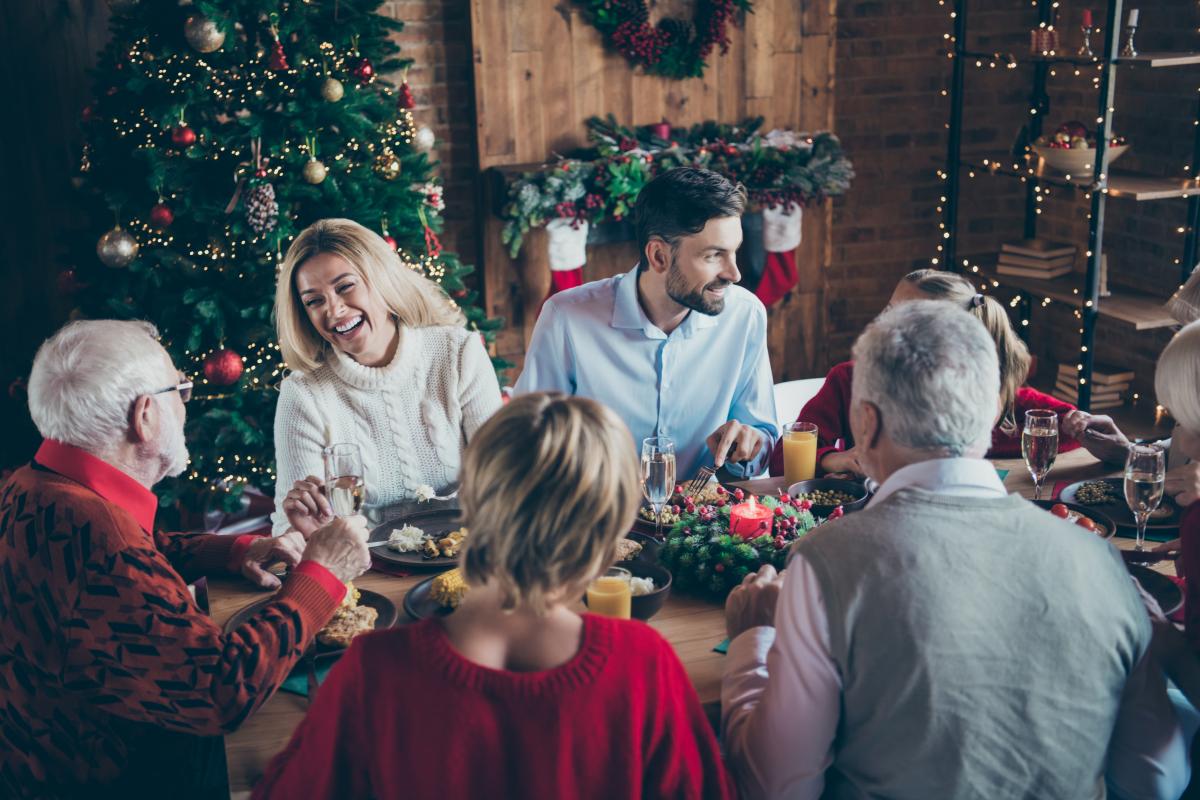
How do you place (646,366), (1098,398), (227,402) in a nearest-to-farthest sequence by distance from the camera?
(646,366)
(227,402)
(1098,398)

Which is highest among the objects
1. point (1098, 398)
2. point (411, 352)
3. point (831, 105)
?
point (831, 105)

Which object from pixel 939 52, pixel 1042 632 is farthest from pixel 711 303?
pixel 939 52

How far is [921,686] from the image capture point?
4.55 feet

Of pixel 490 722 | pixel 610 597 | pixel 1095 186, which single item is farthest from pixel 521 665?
pixel 1095 186

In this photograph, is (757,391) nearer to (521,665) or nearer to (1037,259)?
(521,665)

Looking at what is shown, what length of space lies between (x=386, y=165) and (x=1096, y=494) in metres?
2.42

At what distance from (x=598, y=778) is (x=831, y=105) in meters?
4.38

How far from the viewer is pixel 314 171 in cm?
352

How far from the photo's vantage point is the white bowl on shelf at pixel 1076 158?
4148 millimetres

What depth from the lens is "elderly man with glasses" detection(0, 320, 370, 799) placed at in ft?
5.23

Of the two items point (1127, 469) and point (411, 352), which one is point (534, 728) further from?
point (411, 352)

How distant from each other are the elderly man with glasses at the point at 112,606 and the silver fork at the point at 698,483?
2.50 ft

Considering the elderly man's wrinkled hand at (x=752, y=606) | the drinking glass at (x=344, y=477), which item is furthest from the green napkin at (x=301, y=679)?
the elderly man's wrinkled hand at (x=752, y=606)

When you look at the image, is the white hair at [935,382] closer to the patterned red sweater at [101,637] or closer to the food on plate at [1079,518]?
the food on plate at [1079,518]
